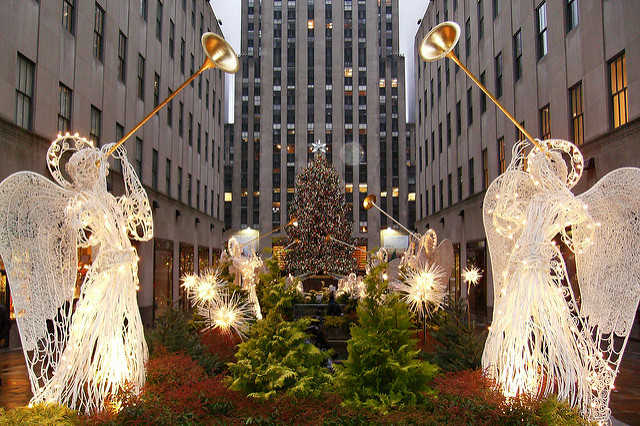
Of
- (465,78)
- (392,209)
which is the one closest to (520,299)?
(465,78)

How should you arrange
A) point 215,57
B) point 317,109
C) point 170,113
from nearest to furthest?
1. point 215,57
2. point 170,113
3. point 317,109

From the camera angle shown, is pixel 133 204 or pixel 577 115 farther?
pixel 577 115

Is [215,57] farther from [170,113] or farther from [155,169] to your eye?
[170,113]

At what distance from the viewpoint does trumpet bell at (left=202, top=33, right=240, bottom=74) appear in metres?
7.20

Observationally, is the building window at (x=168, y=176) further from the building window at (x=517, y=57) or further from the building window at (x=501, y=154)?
the building window at (x=517, y=57)

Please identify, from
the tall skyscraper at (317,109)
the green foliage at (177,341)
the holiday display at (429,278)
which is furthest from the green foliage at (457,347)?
the tall skyscraper at (317,109)

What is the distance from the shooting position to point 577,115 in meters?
17.9

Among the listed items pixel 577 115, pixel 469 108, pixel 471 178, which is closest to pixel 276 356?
pixel 577 115

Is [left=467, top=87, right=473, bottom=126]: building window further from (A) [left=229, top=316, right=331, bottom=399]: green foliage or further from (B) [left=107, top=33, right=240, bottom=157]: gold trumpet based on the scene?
(A) [left=229, top=316, right=331, bottom=399]: green foliage

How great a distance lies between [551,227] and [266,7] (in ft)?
213

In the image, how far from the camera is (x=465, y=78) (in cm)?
3053

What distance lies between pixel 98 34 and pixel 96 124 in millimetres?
3583

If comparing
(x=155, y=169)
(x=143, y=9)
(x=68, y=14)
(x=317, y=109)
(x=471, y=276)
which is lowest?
(x=471, y=276)

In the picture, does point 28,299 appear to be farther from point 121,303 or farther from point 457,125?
point 457,125
